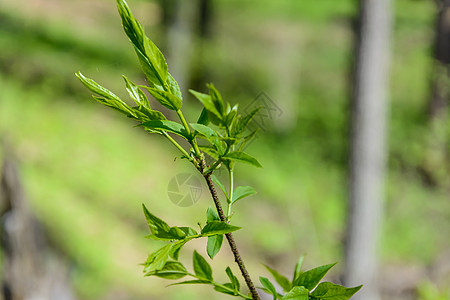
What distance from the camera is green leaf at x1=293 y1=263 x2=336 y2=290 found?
603 mm

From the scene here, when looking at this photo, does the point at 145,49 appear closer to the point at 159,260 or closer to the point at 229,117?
the point at 229,117

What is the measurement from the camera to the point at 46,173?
7.59 metres

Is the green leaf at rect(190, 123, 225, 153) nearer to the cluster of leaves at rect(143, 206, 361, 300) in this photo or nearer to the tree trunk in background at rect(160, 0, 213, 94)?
the cluster of leaves at rect(143, 206, 361, 300)

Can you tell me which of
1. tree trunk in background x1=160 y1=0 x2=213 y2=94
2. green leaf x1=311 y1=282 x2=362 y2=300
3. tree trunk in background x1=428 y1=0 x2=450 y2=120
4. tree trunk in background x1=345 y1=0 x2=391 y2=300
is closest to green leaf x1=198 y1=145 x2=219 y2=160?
green leaf x1=311 y1=282 x2=362 y2=300

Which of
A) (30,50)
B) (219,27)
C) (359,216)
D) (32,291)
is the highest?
(219,27)

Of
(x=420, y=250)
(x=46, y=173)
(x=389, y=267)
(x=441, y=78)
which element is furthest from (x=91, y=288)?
(x=441, y=78)

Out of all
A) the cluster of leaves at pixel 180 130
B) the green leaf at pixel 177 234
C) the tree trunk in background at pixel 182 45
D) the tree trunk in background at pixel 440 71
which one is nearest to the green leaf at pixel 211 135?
the cluster of leaves at pixel 180 130

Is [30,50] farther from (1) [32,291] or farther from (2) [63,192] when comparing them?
(1) [32,291]

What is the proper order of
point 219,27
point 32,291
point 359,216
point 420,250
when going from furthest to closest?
point 219,27 < point 420,250 < point 359,216 < point 32,291

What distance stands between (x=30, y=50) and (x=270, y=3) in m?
5.48

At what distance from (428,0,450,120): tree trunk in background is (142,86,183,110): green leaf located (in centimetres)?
776


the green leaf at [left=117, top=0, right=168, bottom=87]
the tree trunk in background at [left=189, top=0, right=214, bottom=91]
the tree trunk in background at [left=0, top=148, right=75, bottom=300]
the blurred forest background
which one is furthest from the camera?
the tree trunk in background at [left=189, top=0, right=214, bottom=91]

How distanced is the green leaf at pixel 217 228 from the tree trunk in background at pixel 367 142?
4759mm

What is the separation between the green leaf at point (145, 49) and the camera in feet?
1.74
